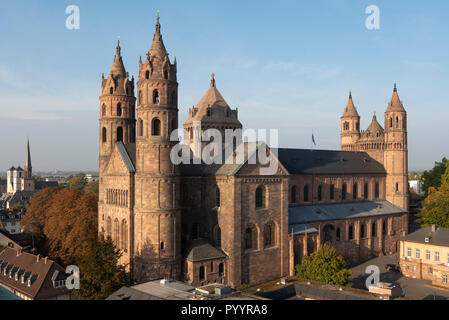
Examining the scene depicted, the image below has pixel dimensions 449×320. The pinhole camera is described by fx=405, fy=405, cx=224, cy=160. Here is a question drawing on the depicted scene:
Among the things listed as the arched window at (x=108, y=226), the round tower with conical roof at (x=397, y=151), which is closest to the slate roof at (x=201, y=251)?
the arched window at (x=108, y=226)

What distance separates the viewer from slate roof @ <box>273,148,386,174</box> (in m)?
66.8

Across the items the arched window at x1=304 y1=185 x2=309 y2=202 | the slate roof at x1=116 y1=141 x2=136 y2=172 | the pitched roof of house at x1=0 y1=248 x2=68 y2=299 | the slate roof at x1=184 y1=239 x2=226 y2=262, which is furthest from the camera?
the arched window at x1=304 y1=185 x2=309 y2=202

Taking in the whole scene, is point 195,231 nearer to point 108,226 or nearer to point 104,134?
point 108,226

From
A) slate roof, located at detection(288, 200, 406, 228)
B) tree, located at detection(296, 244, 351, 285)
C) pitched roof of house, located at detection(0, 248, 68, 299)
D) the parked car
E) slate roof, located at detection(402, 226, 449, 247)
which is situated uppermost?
slate roof, located at detection(288, 200, 406, 228)

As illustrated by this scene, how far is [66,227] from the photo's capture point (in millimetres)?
63188

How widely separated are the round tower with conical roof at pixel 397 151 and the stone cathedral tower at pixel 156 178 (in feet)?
162

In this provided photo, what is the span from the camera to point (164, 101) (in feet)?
152

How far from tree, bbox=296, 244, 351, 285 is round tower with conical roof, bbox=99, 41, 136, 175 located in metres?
31.4

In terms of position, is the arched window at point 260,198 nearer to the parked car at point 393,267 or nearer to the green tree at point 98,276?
the green tree at point 98,276

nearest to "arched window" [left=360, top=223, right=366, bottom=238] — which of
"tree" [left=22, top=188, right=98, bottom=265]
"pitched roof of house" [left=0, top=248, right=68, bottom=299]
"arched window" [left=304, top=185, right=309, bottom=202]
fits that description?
"arched window" [left=304, top=185, right=309, bottom=202]

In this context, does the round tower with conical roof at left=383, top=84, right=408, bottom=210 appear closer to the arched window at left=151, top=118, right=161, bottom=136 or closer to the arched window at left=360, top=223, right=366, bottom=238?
the arched window at left=360, top=223, right=366, bottom=238
